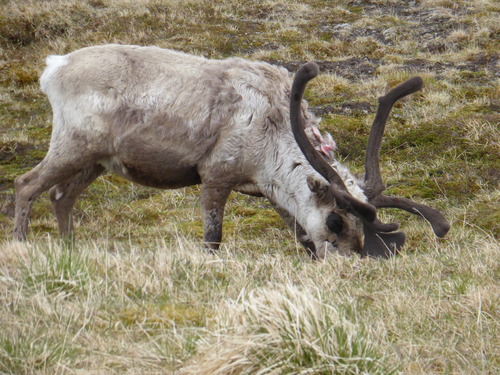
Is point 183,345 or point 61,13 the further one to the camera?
point 61,13

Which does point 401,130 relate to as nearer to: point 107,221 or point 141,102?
point 107,221

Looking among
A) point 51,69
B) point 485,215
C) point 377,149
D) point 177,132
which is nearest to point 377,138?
point 377,149

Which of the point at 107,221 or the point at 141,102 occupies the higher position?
the point at 141,102

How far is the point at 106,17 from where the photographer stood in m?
20.8

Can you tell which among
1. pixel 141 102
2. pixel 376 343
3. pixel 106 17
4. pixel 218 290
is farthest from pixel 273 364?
pixel 106 17

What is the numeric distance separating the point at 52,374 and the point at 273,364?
104 cm

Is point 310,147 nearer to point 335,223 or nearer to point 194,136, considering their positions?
point 335,223

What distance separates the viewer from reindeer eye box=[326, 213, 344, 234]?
6.97 metres

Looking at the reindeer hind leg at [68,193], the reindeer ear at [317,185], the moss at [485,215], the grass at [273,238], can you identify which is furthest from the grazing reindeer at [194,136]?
the moss at [485,215]

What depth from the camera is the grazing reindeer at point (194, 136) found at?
721 centimetres

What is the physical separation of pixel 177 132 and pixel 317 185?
5.20ft

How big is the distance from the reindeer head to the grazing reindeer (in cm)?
1

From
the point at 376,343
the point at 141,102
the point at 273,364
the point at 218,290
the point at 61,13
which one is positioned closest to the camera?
the point at 273,364

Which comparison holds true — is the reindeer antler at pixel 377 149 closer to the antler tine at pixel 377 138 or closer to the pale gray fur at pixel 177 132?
the antler tine at pixel 377 138
